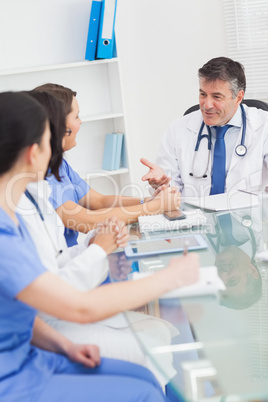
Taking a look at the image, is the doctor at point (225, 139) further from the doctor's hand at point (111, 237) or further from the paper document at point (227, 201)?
the doctor's hand at point (111, 237)

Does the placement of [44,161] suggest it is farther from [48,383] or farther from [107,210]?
[107,210]

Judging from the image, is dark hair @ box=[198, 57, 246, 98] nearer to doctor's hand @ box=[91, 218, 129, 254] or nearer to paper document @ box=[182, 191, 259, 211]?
paper document @ box=[182, 191, 259, 211]

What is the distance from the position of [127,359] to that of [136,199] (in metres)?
0.99

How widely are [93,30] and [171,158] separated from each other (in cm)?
115

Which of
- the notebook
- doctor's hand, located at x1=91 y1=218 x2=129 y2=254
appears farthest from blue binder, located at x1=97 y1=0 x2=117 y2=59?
doctor's hand, located at x1=91 y1=218 x2=129 y2=254

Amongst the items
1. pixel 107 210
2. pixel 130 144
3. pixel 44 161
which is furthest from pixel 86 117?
pixel 44 161

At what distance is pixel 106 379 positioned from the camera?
119 centimetres

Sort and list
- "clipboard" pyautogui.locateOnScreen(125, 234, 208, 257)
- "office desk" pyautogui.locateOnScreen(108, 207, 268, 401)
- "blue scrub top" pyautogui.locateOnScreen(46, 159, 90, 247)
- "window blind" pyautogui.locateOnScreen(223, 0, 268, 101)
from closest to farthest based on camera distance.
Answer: "office desk" pyautogui.locateOnScreen(108, 207, 268, 401)
"clipboard" pyautogui.locateOnScreen(125, 234, 208, 257)
"blue scrub top" pyautogui.locateOnScreen(46, 159, 90, 247)
"window blind" pyautogui.locateOnScreen(223, 0, 268, 101)

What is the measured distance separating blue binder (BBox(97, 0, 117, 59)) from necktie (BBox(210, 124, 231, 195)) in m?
1.17

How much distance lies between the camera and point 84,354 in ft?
4.29

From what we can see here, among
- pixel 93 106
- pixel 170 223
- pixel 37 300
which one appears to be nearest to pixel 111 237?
pixel 170 223

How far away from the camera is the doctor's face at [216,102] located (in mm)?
2506

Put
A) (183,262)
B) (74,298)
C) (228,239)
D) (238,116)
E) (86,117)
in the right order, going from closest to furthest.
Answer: (74,298)
(183,262)
(228,239)
(238,116)
(86,117)

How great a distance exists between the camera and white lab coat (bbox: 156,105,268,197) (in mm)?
2529
